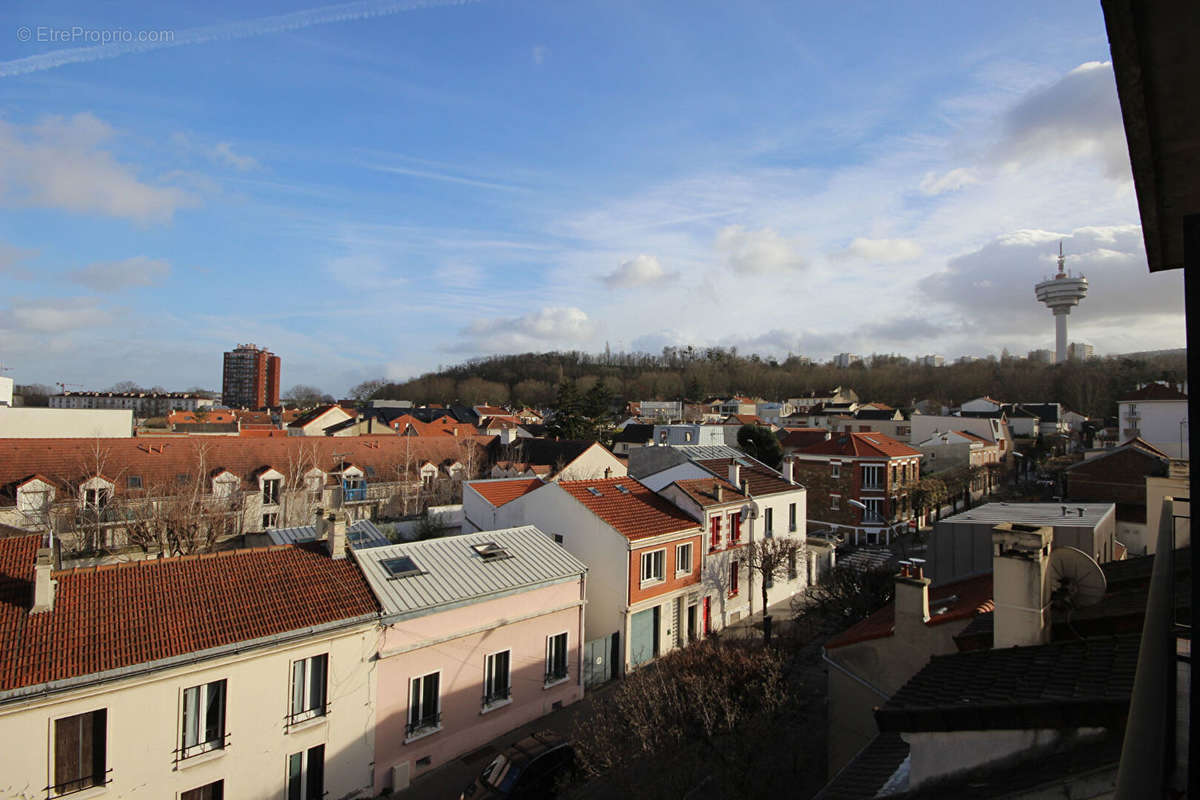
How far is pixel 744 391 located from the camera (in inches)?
4820

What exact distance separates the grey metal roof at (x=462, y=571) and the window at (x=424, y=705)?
1567 millimetres

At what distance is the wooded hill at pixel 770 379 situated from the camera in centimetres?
8812

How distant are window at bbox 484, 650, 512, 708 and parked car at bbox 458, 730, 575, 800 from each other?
2.04 m

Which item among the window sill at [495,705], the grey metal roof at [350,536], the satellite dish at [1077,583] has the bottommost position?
the window sill at [495,705]

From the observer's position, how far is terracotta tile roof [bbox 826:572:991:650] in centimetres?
970

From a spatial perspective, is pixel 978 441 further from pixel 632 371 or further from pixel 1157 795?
pixel 632 371

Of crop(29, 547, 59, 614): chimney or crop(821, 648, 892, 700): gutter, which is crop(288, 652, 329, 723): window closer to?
crop(29, 547, 59, 614): chimney

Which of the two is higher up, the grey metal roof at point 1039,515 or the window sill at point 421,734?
the grey metal roof at point 1039,515

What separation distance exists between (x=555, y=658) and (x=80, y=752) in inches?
377

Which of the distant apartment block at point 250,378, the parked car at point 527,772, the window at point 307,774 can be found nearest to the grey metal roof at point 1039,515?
the parked car at point 527,772

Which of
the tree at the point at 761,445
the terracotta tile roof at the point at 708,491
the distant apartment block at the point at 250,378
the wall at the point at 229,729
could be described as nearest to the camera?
the wall at the point at 229,729

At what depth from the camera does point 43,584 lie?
33.7 feet

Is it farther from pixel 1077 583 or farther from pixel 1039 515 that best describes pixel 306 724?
pixel 1039 515

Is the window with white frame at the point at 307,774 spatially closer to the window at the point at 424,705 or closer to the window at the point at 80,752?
the window at the point at 424,705
